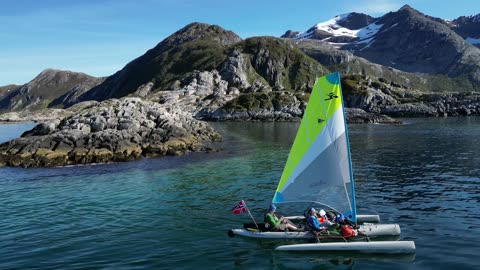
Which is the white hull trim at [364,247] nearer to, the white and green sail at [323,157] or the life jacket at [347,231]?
the life jacket at [347,231]

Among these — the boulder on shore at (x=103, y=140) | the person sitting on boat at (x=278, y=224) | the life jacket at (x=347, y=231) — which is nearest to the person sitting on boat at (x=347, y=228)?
the life jacket at (x=347, y=231)

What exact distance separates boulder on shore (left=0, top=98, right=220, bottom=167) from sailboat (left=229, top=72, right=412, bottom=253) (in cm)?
4298

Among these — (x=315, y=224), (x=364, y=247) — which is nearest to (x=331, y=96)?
(x=315, y=224)

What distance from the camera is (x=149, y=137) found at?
77250 millimetres

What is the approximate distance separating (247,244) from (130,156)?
43.5 meters

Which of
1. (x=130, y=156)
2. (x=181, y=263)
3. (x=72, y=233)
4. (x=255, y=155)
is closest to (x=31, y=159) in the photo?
(x=130, y=156)

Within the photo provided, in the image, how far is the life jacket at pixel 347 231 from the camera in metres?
24.0

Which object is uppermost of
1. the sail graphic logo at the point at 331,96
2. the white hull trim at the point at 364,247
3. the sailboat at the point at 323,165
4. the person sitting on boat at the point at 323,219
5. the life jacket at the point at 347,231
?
the sail graphic logo at the point at 331,96

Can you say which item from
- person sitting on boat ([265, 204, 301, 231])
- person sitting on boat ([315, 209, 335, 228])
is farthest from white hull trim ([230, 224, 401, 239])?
person sitting on boat ([315, 209, 335, 228])

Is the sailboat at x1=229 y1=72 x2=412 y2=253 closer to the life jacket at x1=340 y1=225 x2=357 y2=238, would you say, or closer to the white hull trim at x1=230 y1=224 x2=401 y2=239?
the white hull trim at x1=230 y1=224 x2=401 y2=239

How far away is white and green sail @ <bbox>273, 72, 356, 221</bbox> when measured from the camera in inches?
923

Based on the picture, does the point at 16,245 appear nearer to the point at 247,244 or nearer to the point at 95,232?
the point at 95,232

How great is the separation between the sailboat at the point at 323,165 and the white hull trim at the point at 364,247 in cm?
8

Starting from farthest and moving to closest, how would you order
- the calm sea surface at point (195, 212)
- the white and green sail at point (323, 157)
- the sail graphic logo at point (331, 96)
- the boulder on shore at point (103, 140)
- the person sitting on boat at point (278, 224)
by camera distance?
the boulder on shore at point (103, 140), the person sitting on boat at point (278, 224), the white and green sail at point (323, 157), the sail graphic logo at point (331, 96), the calm sea surface at point (195, 212)
